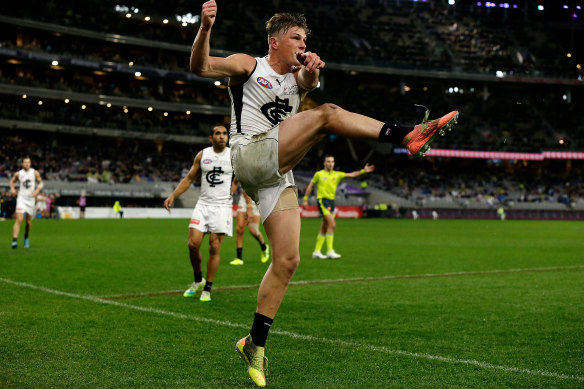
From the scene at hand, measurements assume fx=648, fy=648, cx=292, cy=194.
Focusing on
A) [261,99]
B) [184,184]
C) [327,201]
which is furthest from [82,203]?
[261,99]

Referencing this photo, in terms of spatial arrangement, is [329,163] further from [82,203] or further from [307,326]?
[82,203]

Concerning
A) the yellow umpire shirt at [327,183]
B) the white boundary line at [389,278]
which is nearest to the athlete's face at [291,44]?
the white boundary line at [389,278]

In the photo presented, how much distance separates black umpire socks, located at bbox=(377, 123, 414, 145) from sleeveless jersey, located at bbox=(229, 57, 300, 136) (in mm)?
956

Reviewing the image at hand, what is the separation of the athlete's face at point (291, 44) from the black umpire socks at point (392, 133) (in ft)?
3.21

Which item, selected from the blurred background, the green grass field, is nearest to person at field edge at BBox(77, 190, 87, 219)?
the blurred background

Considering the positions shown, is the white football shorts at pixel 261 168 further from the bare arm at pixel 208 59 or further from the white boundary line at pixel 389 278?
the white boundary line at pixel 389 278

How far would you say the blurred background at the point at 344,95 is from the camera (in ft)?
184

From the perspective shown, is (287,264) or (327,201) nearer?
(287,264)

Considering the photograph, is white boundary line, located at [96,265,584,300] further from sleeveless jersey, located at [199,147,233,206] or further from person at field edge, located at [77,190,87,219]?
person at field edge, located at [77,190,87,219]

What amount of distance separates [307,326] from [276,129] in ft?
10.5

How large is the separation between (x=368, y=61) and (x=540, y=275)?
56.9 meters

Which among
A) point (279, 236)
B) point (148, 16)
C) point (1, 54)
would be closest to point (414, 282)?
point (279, 236)

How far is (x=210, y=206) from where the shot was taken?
10.1 meters

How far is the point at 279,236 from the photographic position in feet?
16.5
